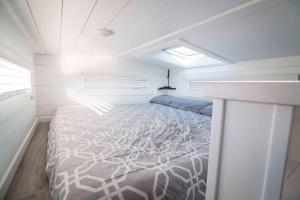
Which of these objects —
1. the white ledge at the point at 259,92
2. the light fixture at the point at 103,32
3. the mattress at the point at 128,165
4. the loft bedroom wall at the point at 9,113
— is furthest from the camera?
A: the light fixture at the point at 103,32

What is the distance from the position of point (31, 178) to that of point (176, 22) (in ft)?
6.91

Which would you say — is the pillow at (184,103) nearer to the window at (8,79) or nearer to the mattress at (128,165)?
the mattress at (128,165)

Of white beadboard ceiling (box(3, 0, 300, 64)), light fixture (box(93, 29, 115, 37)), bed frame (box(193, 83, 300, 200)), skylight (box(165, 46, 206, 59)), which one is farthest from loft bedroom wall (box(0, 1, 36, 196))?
skylight (box(165, 46, 206, 59))

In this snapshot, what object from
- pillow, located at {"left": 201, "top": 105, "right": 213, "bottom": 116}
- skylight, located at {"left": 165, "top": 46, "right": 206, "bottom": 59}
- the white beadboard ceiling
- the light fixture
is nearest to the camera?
the white beadboard ceiling

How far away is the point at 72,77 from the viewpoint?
3.07 m

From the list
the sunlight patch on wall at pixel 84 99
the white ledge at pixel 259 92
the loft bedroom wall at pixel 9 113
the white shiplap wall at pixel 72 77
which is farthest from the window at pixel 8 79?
the white ledge at pixel 259 92

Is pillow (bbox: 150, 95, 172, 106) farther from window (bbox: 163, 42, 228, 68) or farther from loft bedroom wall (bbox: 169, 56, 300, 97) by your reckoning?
window (bbox: 163, 42, 228, 68)

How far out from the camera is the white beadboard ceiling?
116 centimetres

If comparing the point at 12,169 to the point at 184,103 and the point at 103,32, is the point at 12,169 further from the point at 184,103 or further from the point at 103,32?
the point at 184,103

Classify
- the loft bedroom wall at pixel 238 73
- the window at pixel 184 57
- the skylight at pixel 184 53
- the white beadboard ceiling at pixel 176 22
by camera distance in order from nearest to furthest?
the white beadboard ceiling at pixel 176 22
the loft bedroom wall at pixel 238 73
the window at pixel 184 57
the skylight at pixel 184 53

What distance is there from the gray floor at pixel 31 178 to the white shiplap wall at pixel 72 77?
3.86ft

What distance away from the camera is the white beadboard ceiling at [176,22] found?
1.16m

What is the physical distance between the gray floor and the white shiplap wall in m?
1.18

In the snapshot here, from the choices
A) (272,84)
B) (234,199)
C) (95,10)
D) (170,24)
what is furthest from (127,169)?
(170,24)
